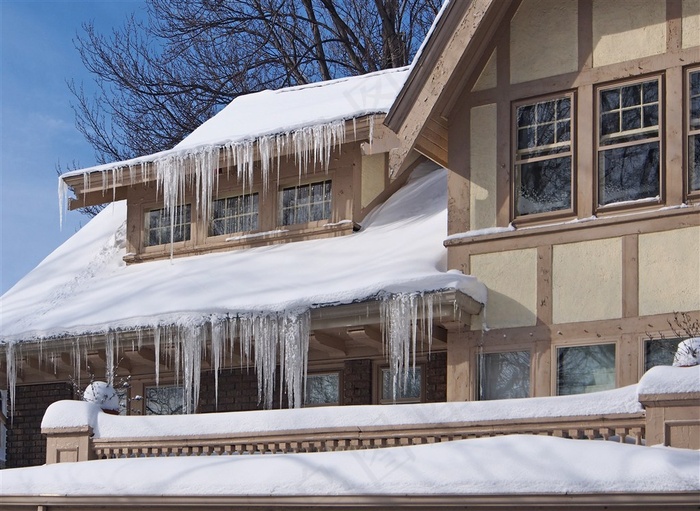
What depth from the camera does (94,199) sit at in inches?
725

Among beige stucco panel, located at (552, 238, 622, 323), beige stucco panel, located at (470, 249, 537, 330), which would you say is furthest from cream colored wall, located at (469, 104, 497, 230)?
beige stucco panel, located at (552, 238, 622, 323)

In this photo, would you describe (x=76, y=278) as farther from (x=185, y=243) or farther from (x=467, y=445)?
(x=467, y=445)

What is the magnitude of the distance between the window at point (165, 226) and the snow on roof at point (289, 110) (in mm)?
964

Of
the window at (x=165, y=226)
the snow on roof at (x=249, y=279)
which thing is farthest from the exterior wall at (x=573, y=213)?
the window at (x=165, y=226)

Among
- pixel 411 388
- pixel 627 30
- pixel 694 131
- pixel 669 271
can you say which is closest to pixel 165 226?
pixel 411 388

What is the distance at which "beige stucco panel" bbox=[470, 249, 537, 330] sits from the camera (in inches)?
520

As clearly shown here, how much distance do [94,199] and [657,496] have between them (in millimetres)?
11787

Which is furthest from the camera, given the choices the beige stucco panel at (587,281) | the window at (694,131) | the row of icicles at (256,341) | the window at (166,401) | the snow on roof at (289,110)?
the window at (166,401)

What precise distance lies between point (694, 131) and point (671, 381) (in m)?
4.09

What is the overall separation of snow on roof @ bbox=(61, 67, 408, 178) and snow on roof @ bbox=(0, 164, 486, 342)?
4.77 feet

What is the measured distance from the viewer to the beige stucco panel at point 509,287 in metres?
13.2

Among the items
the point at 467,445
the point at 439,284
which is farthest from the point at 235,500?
the point at 439,284

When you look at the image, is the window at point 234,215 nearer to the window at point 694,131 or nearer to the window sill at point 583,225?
the window sill at point 583,225

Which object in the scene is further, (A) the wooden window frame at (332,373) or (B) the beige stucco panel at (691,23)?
(A) the wooden window frame at (332,373)
